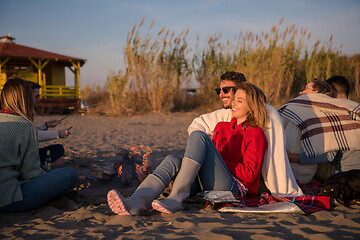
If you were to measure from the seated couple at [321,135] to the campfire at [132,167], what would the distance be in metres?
1.57

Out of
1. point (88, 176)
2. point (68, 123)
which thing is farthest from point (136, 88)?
point (88, 176)

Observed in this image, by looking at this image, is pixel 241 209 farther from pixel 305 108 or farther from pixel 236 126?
pixel 305 108

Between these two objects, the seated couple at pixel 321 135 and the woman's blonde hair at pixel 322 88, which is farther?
the woman's blonde hair at pixel 322 88

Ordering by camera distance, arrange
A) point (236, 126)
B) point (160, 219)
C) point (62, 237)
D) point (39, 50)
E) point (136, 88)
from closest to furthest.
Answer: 1. point (62, 237)
2. point (160, 219)
3. point (236, 126)
4. point (136, 88)
5. point (39, 50)

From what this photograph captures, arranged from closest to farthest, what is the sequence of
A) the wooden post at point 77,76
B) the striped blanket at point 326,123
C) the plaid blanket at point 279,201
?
the plaid blanket at point 279,201 → the striped blanket at point 326,123 → the wooden post at point 77,76

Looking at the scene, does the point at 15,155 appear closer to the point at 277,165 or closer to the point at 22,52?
the point at 277,165

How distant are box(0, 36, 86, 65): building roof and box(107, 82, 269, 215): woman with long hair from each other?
44.0ft

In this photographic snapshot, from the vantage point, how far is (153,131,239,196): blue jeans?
226cm

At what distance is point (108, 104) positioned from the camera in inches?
402

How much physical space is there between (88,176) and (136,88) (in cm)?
669

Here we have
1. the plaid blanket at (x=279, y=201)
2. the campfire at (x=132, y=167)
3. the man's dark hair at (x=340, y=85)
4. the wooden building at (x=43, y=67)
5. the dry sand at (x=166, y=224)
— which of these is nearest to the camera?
the dry sand at (x=166, y=224)

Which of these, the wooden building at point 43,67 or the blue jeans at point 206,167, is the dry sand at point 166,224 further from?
the wooden building at point 43,67

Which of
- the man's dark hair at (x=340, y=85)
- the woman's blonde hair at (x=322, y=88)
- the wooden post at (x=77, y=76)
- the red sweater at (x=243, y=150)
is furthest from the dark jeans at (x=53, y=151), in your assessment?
the wooden post at (x=77, y=76)

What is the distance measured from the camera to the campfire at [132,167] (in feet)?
10.7
